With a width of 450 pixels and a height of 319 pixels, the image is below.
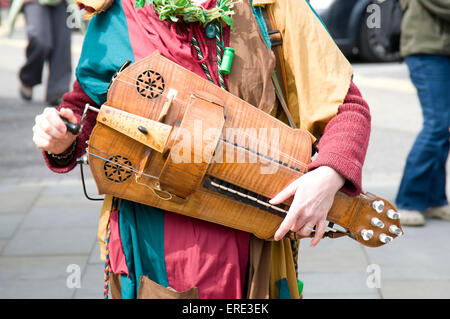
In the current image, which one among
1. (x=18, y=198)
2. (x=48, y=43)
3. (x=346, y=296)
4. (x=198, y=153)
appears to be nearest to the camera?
(x=198, y=153)

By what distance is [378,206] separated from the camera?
1.62 meters

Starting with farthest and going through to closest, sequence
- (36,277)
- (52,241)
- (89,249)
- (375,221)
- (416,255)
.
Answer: (52,241) < (89,249) < (416,255) < (36,277) < (375,221)

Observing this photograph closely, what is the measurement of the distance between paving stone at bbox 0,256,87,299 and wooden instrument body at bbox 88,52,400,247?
2.10 meters

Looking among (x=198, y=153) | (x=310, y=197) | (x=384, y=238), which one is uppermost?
(x=198, y=153)

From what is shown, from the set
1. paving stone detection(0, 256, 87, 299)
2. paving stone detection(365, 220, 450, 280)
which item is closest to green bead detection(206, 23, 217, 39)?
paving stone detection(0, 256, 87, 299)

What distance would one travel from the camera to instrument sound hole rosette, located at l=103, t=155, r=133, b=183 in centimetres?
157

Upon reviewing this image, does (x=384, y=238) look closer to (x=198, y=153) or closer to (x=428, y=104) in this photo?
(x=198, y=153)

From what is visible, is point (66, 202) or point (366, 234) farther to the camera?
point (66, 202)

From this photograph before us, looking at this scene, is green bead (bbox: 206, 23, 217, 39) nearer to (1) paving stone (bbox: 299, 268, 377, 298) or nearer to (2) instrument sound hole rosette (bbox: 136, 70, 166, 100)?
(2) instrument sound hole rosette (bbox: 136, 70, 166, 100)

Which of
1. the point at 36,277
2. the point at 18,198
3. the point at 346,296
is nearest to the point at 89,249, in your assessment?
the point at 36,277

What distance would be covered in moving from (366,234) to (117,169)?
0.67 metres

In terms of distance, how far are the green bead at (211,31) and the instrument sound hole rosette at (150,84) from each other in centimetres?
20
